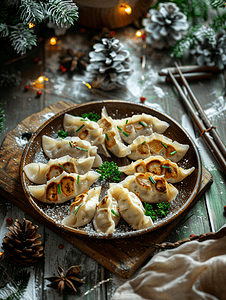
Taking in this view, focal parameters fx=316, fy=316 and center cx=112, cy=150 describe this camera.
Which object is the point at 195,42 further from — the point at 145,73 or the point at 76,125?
the point at 76,125

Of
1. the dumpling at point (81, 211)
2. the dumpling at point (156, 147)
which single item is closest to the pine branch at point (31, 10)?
the dumpling at point (156, 147)

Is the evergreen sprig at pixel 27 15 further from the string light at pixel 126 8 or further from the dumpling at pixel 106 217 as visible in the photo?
the dumpling at pixel 106 217

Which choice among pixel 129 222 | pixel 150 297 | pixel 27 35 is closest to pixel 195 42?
pixel 27 35

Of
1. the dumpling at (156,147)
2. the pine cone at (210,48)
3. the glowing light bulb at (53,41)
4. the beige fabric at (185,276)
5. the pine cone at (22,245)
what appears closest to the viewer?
the beige fabric at (185,276)

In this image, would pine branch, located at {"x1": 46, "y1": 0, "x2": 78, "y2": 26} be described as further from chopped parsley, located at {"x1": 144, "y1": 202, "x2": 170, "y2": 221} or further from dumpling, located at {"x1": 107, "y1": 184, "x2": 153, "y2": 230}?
chopped parsley, located at {"x1": 144, "y1": 202, "x2": 170, "y2": 221}

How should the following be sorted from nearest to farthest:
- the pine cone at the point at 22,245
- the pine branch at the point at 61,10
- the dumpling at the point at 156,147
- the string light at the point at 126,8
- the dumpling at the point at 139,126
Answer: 1. the pine cone at the point at 22,245
2. the pine branch at the point at 61,10
3. the dumpling at the point at 156,147
4. the dumpling at the point at 139,126
5. the string light at the point at 126,8

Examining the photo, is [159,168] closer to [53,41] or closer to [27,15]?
[27,15]

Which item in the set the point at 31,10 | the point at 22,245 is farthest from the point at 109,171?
the point at 31,10

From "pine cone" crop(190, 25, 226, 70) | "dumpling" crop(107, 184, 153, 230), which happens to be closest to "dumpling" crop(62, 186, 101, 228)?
"dumpling" crop(107, 184, 153, 230)
